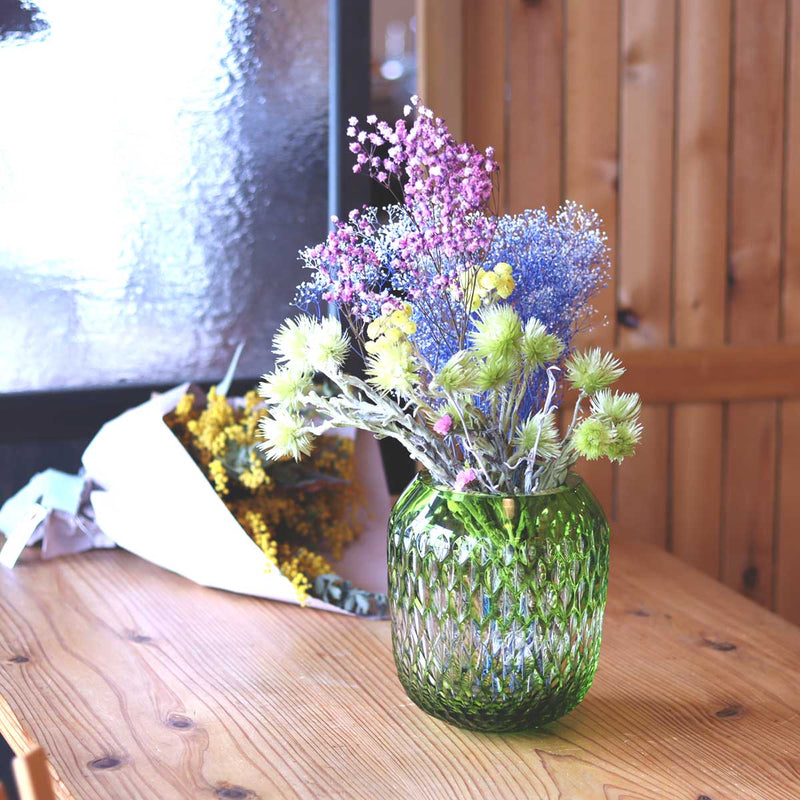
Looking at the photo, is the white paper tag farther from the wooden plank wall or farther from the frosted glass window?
the wooden plank wall

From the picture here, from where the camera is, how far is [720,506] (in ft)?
6.63

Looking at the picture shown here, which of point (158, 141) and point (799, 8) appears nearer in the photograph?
point (158, 141)

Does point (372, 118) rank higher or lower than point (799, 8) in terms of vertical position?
lower

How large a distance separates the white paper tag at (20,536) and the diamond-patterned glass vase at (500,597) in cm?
62

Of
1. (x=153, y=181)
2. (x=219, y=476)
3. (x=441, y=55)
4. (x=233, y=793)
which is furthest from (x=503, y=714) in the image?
(x=441, y=55)

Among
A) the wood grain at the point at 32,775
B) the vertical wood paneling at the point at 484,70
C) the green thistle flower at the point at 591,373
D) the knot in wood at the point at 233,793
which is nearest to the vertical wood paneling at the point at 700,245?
the vertical wood paneling at the point at 484,70

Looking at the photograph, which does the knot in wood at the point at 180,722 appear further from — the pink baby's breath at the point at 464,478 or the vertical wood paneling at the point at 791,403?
the vertical wood paneling at the point at 791,403

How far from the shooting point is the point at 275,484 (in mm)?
1311

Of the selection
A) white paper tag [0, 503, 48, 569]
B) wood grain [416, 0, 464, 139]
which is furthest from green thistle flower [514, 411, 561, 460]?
wood grain [416, 0, 464, 139]

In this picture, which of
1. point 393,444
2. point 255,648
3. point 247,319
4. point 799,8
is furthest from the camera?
point 799,8

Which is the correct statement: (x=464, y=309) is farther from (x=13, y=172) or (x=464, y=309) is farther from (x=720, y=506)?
(x=720, y=506)

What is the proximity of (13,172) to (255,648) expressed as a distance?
0.81 meters

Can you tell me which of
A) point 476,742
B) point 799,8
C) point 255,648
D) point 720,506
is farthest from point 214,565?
point 799,8

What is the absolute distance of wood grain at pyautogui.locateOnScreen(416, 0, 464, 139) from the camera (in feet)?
5.49
